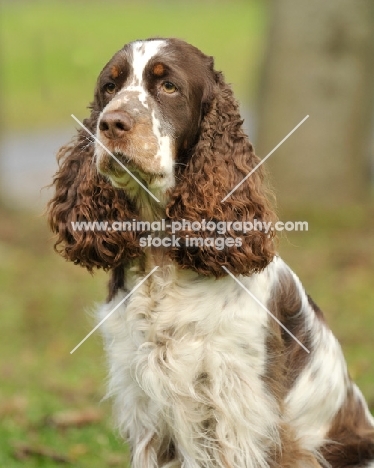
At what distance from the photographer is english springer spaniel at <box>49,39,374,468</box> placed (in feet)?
13.6

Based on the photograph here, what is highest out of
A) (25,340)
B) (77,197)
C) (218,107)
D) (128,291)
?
(218,107)

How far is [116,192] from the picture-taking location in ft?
14.5

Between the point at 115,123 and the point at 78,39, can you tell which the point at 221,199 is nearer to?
the point at 115,123

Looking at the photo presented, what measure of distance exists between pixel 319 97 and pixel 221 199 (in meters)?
7.10

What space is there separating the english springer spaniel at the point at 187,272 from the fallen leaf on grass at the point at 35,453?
100 cm

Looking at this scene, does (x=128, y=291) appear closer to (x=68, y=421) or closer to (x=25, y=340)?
(x=68, y=421)

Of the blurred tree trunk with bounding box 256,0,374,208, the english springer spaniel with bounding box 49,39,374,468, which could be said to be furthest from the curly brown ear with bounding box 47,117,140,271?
the blurred tree trunk with bounding box 256,0,374,208

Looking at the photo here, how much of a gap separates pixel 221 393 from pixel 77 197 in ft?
3.78

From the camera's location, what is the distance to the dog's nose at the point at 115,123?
3951mm

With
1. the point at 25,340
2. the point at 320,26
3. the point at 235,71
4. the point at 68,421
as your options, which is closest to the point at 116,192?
the point at 68,421

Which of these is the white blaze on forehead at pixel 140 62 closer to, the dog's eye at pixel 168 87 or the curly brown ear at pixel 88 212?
the dog's eye at pixel 168 87

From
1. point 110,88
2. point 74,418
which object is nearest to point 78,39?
point 74,418

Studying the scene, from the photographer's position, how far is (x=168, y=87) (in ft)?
13.8

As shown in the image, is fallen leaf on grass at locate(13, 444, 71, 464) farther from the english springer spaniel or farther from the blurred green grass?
the blurred green grass
